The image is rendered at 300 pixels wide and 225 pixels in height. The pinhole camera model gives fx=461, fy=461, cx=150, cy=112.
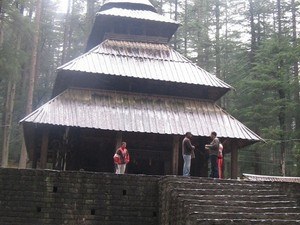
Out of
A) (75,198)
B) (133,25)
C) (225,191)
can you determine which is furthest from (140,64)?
(225,191)

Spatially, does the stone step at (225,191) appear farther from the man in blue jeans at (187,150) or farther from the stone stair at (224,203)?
the man in blue jeans at (187,150)

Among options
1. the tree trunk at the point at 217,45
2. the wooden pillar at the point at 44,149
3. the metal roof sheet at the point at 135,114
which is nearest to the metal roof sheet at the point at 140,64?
the metal roof sheet at the point at 135,114

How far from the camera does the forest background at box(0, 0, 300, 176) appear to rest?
2648cm

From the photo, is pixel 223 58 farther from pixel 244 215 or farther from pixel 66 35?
pixel 244 215

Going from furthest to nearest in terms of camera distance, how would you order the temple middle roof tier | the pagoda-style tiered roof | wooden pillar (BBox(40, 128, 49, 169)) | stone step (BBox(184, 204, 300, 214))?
1. the temple middle roof tier
2. the pagoda-style tiered roof
3. wooden pillar (BBox(40, 128, 49, 169))
4. stone step (BBox(184, 204, 300, 214))

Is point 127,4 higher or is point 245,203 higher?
point 127,4

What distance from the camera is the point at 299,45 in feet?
87.0

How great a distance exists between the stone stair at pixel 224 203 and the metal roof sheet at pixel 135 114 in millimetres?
4085

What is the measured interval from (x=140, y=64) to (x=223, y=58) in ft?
65.0

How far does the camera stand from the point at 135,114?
16.0 meters

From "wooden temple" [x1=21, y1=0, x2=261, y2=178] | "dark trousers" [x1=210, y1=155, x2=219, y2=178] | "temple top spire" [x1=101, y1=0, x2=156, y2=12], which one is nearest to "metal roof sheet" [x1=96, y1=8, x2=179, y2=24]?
"temple top spire" [x1=101, y1=0, x2=156, y2=12]

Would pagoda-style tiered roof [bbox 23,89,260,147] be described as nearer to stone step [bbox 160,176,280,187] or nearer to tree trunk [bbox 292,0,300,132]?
stone step [bbox 160,176,280,187]

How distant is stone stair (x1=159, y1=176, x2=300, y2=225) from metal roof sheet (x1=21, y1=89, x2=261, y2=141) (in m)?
4.08

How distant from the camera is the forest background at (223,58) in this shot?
26.5m
